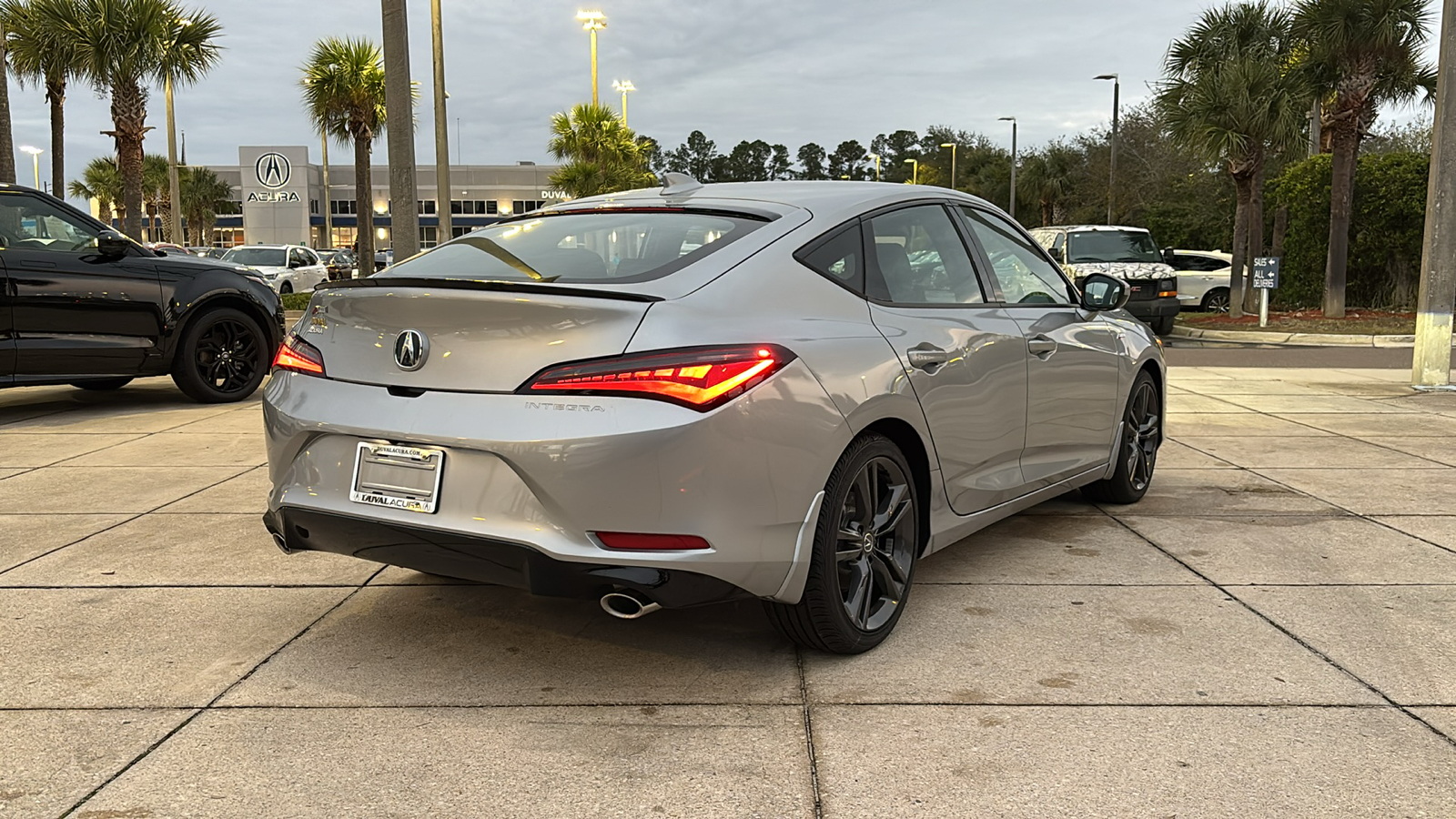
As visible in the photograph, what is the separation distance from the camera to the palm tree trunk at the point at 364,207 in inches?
1340

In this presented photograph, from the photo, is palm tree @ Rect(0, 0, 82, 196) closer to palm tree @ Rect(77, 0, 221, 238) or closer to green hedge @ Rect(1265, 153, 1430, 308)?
palm tree @ Rect(77, 0, 221, 238)

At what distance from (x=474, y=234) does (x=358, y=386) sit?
957 mm

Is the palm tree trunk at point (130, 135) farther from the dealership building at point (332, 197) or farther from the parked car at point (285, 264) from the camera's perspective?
the dealership building at point (332, 197)

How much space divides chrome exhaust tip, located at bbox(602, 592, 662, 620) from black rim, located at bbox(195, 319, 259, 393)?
24.1ft

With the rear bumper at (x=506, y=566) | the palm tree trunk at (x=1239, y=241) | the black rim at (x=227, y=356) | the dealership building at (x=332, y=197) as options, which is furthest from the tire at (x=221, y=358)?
the dealership building at (x=332, y=197)

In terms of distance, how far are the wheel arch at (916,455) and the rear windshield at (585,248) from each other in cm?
77

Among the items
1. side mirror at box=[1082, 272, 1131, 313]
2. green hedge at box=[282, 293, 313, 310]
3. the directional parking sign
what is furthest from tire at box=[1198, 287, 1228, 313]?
side mirror at box=[1082, 272, 1131, 313]

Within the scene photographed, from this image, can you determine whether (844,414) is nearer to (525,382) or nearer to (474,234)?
(525,382)

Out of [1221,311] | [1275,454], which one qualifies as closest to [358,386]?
[1275,454]

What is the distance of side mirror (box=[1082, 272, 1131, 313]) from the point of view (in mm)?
5355

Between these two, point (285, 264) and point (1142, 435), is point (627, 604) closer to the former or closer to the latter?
point (1142, 435)

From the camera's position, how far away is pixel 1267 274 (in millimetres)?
20281

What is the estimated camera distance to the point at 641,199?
4352 mm

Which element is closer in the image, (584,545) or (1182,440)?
(584,545)
